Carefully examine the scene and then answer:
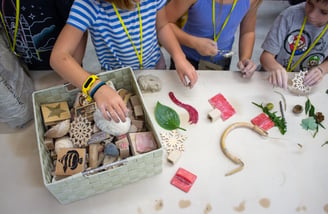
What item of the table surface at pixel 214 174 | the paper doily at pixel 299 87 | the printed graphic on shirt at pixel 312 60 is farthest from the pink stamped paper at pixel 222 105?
the printed graphic on shirt at pixel 312 60

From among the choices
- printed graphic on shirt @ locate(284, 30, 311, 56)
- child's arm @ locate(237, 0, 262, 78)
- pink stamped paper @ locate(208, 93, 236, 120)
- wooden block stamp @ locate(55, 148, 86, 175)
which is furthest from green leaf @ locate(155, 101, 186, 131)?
printed graphic on shirt @ locate(284, 30, 311, 56)

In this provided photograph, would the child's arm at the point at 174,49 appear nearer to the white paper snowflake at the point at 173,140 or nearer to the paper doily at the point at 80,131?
the white paper snowflake at the point at 173,140

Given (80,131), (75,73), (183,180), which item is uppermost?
(75,73)

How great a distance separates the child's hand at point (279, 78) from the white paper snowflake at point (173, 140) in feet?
1.19

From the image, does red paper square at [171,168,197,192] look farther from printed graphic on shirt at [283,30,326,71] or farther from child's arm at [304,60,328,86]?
printed graphic on shirt at [283,30,326,71]

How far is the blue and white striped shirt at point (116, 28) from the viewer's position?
2.49 ft

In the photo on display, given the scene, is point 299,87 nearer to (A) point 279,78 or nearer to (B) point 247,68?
(A) point 279,78

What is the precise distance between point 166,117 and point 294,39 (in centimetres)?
58

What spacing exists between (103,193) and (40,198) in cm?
16

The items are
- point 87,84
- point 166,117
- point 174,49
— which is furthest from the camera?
point 174,49

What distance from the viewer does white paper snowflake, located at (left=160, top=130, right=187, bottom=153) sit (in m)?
0.77

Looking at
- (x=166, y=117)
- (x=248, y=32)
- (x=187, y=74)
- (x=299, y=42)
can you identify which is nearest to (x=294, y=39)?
(x=299, y=42)

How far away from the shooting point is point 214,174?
0.74 metres

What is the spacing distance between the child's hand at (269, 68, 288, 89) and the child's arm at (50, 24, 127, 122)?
51 centimetres
